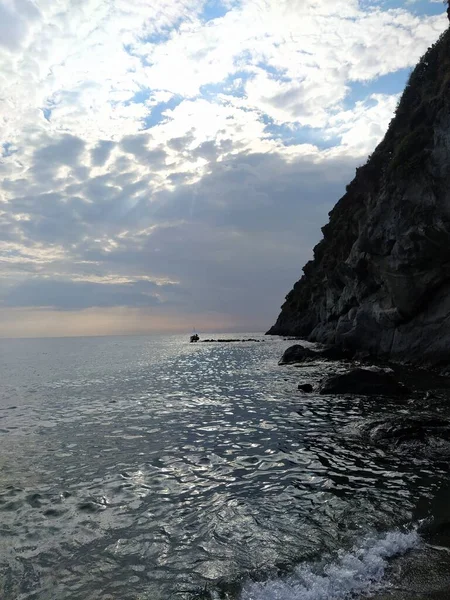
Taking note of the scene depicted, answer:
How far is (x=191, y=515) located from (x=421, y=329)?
31288 millimetres

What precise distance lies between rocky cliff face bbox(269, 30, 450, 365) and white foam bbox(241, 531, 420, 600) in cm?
2653

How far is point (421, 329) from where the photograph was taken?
34281 mm

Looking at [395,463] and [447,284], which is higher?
[447,284]

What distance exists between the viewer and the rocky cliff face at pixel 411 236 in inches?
1196

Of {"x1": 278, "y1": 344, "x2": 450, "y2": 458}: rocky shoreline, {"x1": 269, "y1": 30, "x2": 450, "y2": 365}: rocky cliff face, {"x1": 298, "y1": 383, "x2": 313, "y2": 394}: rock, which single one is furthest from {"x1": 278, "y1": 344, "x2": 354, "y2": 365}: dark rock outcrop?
{"x1": 298, "y1": 383, "x2": 313, "y2": 394}: rock

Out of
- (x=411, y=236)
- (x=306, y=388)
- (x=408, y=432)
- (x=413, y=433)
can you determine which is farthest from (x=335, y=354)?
(x=413, y=433)

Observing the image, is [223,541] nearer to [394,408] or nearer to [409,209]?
[394,408]

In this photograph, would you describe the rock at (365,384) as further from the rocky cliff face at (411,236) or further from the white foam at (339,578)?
the white foam at (339,578)

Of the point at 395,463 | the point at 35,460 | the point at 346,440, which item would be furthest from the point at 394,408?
the point at 35,460

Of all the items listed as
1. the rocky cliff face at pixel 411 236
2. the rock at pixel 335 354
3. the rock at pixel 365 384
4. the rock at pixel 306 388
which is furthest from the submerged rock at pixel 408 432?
the rock at pixel 335 354

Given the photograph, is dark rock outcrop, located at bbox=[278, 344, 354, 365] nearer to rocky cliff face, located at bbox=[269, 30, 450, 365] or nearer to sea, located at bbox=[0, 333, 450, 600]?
rocky cliff face, located at bbox=[269, 30, 450, 365]

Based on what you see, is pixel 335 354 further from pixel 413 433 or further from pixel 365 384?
pixel 413 433

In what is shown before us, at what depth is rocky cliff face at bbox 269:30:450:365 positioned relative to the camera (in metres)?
30.4

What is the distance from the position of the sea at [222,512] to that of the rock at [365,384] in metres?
4.01
